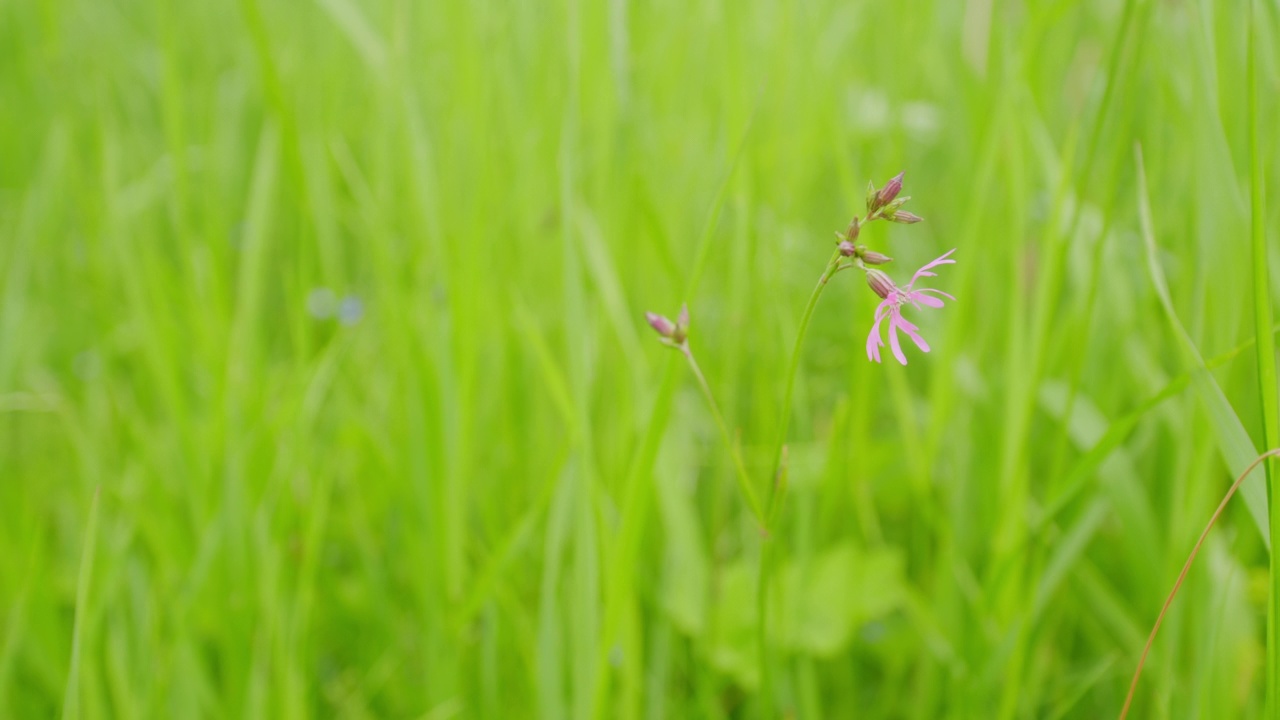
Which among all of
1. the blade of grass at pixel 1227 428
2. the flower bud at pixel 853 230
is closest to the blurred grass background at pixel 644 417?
the blade of grass at pixel 1227 428

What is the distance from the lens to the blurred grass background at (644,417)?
3.40 ft

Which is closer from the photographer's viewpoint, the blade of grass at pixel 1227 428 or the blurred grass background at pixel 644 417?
the blade of grass at pixel 1227 428

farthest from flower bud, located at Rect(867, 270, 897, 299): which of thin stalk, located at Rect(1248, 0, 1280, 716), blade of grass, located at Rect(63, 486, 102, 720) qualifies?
blade of grass, located at Rect(63, 486, 102, 720)

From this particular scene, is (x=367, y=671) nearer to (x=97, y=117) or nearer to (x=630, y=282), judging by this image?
(x=630, y=282)

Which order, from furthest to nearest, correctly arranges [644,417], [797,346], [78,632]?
1. [644,417]
2. [78,632]
3. [797,346]

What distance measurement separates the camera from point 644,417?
1146 millimetres

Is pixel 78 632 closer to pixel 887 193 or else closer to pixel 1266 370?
pixel 887 193

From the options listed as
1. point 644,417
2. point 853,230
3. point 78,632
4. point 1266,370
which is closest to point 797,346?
point 853,230

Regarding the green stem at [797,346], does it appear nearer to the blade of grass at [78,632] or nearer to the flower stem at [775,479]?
the flower stem at [775,479]

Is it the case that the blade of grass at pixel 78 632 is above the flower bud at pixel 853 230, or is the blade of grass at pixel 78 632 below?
below

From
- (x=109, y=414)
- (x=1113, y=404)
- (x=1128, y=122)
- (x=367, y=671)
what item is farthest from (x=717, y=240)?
(x=109, y=414)

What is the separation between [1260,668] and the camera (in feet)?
3.88

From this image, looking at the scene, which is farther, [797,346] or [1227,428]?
[1227,428]

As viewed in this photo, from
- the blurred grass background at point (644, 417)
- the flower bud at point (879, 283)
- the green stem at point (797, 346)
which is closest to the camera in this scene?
the green stem at point (797, 346)
